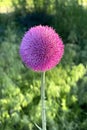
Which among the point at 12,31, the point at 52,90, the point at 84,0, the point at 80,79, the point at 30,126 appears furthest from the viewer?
the point at 84,0

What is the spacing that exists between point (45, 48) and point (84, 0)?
2314 mm

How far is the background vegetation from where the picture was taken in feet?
6.73

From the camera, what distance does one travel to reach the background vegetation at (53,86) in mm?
2051

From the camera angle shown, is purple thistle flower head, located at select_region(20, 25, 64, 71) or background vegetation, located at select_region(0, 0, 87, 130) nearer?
purple thistle flower head, located at select_region(20, 25, 64, 71)

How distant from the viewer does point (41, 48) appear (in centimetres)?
96

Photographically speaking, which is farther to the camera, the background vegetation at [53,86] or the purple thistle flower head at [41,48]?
the background vegetation at [53,86]

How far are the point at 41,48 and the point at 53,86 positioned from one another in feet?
3.92

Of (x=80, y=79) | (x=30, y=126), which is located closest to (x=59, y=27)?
→ (x=80, y=79)

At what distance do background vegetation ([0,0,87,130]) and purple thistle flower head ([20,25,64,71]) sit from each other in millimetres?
993

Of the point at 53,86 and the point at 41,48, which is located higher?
the point at 41,48

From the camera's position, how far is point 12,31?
282 cm

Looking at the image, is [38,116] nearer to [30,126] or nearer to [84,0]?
[30,126]

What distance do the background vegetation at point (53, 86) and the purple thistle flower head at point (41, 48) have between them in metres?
0.99

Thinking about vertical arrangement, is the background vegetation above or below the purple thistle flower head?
below
